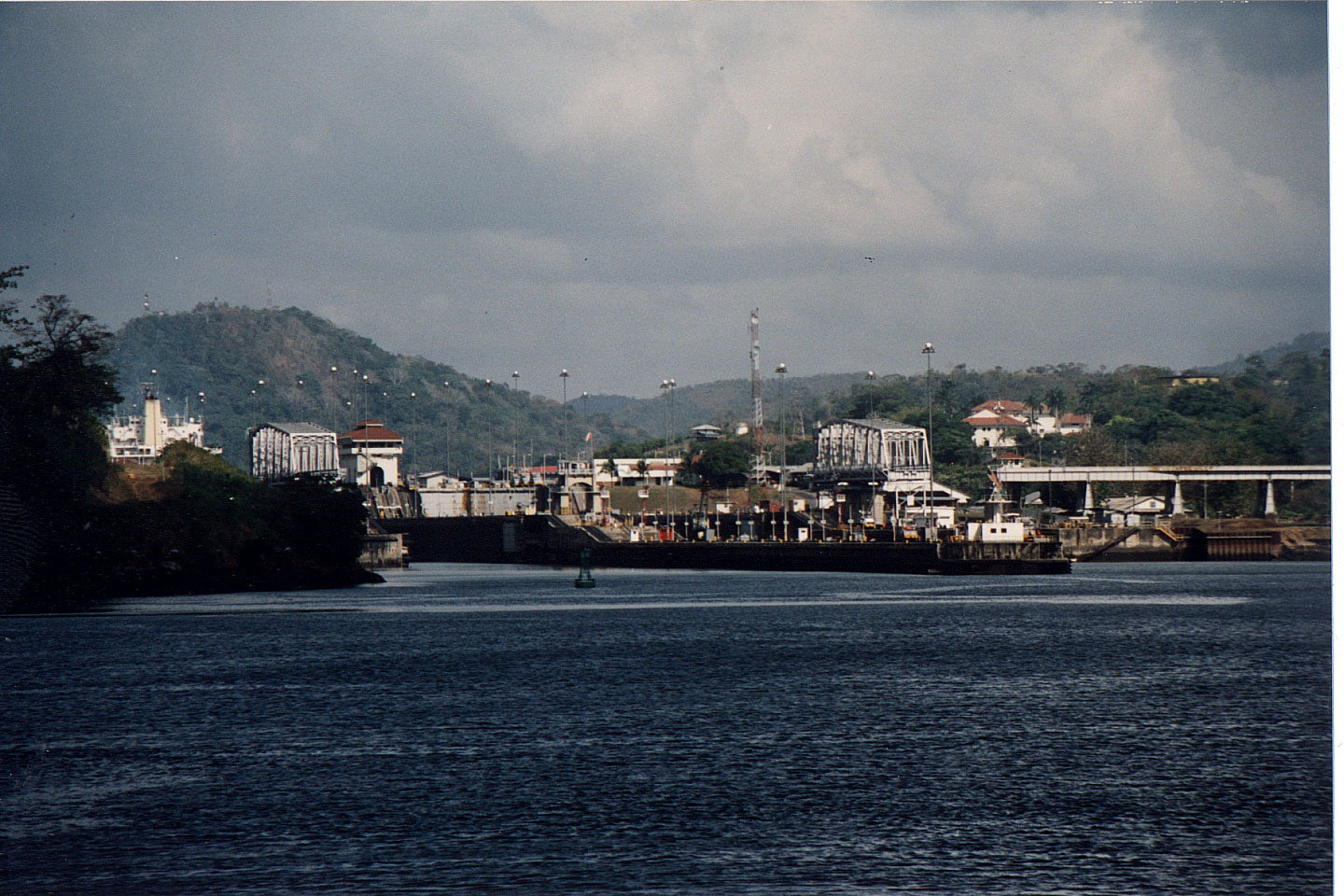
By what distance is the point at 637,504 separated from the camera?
195 meters

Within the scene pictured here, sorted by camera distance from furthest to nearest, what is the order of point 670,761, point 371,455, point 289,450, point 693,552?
point 371,455
point 289,450
point 693,552
point 670,761

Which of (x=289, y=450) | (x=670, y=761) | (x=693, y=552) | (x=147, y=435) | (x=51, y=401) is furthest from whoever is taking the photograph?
(x=289, y=450)

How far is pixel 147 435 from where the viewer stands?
15238cm

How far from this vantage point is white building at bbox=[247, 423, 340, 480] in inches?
6496

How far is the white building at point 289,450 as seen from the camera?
16500 centimetres

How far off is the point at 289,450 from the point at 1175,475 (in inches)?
3857

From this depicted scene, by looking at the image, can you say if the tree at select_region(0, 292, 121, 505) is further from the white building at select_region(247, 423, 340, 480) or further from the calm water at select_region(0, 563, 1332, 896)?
the white building at select_region(247, 423, 340, 480)

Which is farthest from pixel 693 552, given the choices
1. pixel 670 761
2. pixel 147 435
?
pixel 670 761

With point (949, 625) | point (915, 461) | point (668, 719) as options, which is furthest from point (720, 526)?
point (668, 719)

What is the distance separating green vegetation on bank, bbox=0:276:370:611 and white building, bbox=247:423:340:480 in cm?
5438

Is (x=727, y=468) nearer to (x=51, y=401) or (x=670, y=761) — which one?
(x=51, y=401)

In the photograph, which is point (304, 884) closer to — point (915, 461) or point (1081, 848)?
point (1081, 848)

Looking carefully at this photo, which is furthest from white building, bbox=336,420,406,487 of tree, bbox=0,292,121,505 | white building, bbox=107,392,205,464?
tree, bbox=0,292,121,505

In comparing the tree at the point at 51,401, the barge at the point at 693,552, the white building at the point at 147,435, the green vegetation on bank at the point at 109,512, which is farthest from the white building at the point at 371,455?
the tree at the point at 51,401
